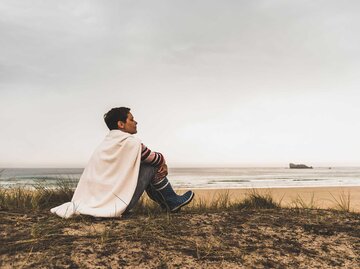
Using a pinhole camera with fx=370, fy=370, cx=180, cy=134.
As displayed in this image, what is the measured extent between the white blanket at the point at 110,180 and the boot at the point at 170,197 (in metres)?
0.43

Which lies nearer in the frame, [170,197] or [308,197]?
[170,197]

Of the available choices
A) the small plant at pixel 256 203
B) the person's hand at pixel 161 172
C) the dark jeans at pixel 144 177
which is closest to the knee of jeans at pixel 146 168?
the dark jeans at pixel 144 177

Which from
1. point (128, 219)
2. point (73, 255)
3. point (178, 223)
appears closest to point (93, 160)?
point (128, 219)

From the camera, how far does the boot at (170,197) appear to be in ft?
14.4

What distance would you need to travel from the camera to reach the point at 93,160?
14.2 ft

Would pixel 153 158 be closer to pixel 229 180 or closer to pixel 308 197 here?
pixel 308 197

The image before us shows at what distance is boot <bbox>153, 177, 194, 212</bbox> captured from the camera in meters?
4.40

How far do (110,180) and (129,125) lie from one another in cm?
69

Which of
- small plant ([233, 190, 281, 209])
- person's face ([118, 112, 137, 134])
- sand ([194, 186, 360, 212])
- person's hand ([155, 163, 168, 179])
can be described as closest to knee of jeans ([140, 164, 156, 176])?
person's hand ([155, 163, 168, 179])

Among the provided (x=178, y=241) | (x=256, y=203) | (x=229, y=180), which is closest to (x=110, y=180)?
(x=178, y=241)

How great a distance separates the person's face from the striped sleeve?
0.32 meters

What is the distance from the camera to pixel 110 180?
4133 mm

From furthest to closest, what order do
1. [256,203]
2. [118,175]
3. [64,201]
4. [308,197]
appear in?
[308,197] < [256,203] < [64,201] < [118,175]

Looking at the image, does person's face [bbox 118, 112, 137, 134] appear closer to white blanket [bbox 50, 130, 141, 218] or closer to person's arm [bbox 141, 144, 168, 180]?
white blanket [bbox 50, 130, 141, 218]
